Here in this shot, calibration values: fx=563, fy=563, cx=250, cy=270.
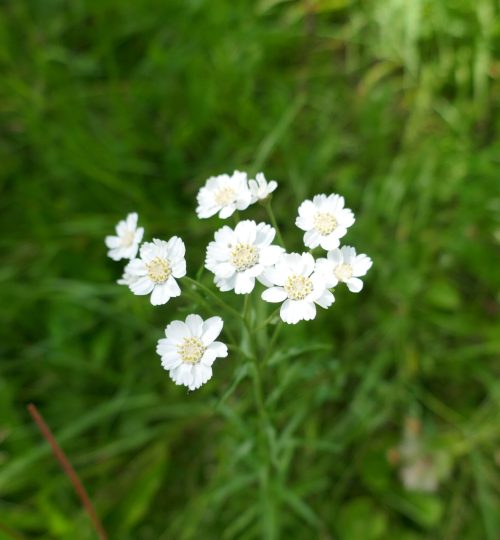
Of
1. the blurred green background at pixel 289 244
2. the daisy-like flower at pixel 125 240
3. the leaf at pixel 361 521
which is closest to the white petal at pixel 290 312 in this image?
the daisy-like flower at pixel 125 240

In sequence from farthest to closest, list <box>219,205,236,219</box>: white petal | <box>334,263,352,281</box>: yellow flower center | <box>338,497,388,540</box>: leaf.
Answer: <box>338,497,388,540</box>: leaf
<box>219,205,236,219</box>: white petal
<box>334,263,352,281</box>: yellow flower center

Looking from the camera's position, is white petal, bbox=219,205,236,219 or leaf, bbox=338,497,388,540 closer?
white petal, bbox=219,205,236,219

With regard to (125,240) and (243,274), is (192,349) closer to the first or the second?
(243,274)

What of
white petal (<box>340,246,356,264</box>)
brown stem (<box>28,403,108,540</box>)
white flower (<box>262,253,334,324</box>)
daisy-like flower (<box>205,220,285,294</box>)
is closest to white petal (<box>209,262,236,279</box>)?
daisy-like flower (<box>205,220,285,294</box>)

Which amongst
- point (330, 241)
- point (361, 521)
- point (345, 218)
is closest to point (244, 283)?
point (330, 241)

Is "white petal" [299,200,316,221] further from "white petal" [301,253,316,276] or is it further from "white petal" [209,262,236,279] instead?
"white petal" [209,262,236,279]

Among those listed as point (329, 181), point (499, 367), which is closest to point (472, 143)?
point (329, 181)

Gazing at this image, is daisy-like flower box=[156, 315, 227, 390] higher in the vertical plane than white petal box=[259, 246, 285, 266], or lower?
lower

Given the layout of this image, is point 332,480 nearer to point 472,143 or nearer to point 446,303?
point 446,303
